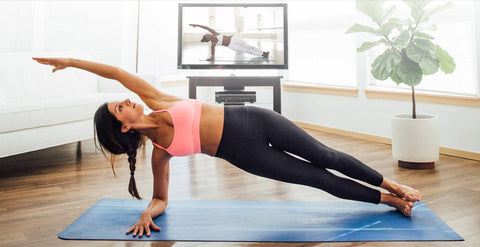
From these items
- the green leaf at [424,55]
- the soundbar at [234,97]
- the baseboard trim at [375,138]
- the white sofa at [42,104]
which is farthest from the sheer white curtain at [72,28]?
the green leaf at [424,55]

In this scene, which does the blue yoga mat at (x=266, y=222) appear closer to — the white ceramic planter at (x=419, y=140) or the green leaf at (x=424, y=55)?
the white ceramic planter at (x=419, y=140)

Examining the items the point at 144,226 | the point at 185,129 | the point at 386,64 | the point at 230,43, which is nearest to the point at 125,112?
the point at 185,129

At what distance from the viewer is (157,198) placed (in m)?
1.98

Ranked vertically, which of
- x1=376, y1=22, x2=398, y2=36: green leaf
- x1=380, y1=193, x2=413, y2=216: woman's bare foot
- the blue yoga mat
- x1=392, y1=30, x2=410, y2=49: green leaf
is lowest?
the blue yoga mat

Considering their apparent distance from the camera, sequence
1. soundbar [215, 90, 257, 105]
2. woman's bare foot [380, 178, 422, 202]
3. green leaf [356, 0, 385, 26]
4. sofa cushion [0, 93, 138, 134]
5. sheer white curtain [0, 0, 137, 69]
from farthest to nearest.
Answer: soundbar [215, 90, 257, 105], sheer white curtain [0, 0, 137, 69], green leaf [356, 0, 385, 26], sofa cushion [0, 93, 138, 134], woman's bare foot [380, 178, 422, 202]

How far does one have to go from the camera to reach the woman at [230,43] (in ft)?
13.8

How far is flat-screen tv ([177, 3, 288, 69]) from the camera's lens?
4254 mm

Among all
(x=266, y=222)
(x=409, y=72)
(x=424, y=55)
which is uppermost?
(x=424, y=55)

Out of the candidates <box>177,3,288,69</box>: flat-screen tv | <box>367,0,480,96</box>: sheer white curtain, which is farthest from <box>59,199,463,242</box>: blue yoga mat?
<box>177,3,288,69</box>: flat-screen tv

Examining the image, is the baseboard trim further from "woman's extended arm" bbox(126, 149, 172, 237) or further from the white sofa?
"woman's extended arm" bbox(126, 149, 172, 237)

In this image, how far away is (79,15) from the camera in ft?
14.5

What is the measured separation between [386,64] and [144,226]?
6.39 feet

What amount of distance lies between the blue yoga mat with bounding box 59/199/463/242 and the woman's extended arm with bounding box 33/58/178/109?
539mm

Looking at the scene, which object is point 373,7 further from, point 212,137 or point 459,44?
point 212,137
